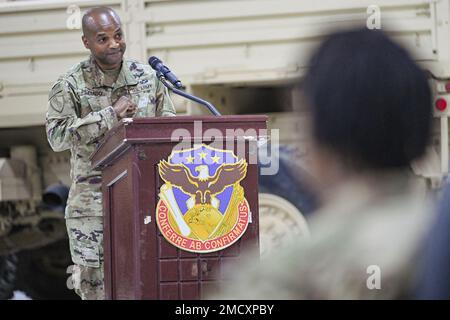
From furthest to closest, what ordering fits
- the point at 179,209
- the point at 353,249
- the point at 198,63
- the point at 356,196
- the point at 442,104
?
the point at 198,63, the point at 442,104, the point at 179,209, the point at 356,196, the point at 353,249

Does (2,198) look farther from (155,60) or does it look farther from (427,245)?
(427,245)

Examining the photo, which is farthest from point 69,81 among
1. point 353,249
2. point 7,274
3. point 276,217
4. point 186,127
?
point 7,274

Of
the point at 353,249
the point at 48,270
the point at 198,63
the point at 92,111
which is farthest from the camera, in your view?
the point at 48,270

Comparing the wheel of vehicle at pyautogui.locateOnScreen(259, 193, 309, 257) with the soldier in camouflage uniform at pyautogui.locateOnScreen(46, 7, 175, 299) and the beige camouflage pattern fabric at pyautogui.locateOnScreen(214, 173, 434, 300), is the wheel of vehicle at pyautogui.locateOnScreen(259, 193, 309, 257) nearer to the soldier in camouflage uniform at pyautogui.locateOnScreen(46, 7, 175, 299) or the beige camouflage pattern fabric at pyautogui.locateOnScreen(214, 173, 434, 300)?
the soldier in camouflage uniform at pyautogui.locateOnScreen(46, 7, 175, 299)

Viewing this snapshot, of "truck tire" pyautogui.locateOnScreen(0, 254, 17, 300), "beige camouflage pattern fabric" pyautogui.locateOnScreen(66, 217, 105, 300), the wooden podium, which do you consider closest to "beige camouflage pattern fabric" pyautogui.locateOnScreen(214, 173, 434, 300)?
the wooden podium

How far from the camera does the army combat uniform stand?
4141mm

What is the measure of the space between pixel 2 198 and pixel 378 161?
16.9 feet

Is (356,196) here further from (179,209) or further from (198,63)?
(198,63)

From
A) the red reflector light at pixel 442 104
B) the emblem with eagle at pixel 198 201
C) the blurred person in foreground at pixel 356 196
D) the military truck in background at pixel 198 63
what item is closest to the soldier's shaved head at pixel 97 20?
the emblem with eagle at pixel 198 201

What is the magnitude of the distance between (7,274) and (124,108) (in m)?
4.26

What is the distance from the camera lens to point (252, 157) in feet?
11.1

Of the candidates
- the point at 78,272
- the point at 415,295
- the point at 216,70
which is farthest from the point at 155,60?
the point at 216,70

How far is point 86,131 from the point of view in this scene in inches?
161

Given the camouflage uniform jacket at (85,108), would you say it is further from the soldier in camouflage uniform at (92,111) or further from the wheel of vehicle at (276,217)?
the wheel of vehicle at (276,217)
